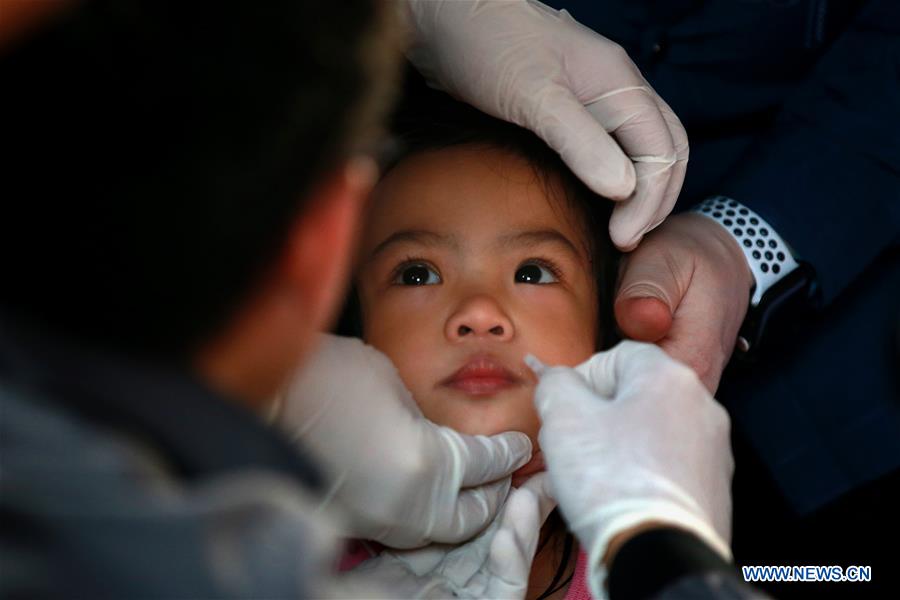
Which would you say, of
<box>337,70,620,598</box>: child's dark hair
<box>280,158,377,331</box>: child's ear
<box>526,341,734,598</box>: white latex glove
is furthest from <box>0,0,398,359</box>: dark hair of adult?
<box>337,70,620,598</box>: child's dark hair

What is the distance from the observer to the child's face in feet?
5.78

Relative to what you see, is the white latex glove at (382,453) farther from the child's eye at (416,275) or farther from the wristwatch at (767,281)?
the wristwatch at (767,281)

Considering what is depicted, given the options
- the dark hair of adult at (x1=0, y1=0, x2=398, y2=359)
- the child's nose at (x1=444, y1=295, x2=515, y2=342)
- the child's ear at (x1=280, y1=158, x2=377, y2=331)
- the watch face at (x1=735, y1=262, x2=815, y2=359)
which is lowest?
the child's nose at (x1=444, y1=295, x2=515, y2=342)

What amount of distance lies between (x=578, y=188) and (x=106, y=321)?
1.41 metres

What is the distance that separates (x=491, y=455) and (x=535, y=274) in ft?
1.30

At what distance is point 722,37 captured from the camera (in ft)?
6.55

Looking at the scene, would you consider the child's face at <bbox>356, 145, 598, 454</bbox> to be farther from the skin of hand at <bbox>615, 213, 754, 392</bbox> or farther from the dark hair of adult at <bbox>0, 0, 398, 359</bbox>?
the dark hair of adult at <bbox>0, 0, 398, 359</bbox>

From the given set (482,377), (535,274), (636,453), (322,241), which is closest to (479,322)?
(482,377)

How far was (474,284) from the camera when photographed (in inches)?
72.3

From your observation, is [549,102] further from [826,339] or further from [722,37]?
[826,339]

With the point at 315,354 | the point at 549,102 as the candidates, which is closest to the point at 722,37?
the point at 549,102

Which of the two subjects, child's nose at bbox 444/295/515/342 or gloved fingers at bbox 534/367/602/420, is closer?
gloved fingers at bbox 534/367/602/420

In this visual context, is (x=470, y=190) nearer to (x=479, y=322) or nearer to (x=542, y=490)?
(x=479, y=322)

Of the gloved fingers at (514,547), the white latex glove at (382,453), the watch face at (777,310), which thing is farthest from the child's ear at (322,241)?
the watch face at (777,310)
